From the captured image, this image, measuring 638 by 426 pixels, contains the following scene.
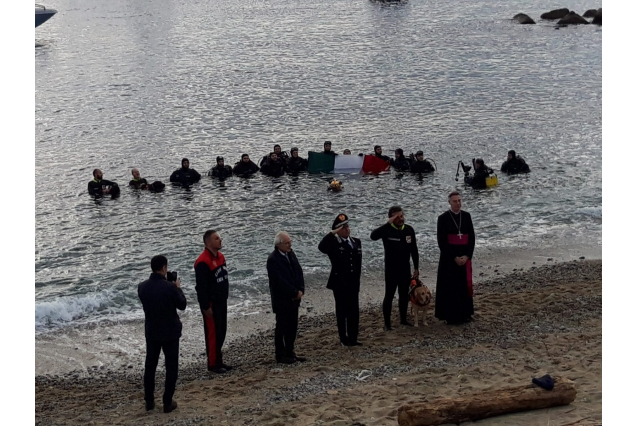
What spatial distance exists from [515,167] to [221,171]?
880 centimetres

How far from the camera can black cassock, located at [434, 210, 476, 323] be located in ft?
36.8

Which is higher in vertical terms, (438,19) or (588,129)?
(438,19)

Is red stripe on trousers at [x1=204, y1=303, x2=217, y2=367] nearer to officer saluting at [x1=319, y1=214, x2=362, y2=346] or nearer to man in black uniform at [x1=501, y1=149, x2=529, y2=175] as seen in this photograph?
officer saluting at [x1=319, y1=214, x2=362, y2=346]

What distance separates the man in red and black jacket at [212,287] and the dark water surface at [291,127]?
5192mm

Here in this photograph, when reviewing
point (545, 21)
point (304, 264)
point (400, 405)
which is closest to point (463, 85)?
point (545, 21)

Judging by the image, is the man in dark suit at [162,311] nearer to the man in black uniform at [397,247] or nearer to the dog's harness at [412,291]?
the man in black uniform at [397,247]

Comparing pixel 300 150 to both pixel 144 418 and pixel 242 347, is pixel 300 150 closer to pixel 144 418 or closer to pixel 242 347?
pixel 242 347

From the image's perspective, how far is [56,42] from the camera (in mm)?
64062

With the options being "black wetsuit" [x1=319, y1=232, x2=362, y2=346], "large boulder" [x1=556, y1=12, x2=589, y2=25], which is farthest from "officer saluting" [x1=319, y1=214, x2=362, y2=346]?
"large boulder" [x1=556, y1=12, x2=589, y2=25]

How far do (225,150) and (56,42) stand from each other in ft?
128

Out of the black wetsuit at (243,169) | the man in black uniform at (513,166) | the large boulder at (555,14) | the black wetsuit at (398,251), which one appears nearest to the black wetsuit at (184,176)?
the black wetsuit at (243,169)

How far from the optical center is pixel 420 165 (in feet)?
82.2

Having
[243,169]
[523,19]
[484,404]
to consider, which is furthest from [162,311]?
[523,19]

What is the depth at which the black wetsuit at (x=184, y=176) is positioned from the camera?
25188 millimetres
